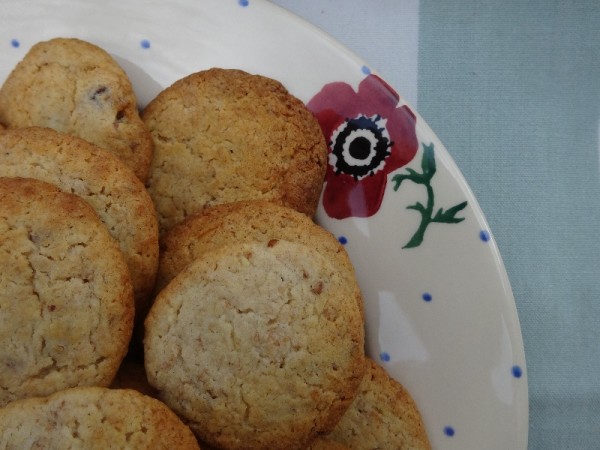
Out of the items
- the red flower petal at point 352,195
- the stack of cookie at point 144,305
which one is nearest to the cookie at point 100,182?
the stack of cookie at point 144,305

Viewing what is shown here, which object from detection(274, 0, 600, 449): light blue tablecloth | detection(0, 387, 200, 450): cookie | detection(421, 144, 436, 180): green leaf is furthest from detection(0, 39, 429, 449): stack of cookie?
detection(274, 0, 600, 449): light blue tablecloth

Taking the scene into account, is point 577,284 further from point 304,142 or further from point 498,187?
point 304,142

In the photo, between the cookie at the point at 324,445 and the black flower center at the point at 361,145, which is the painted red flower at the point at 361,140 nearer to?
the black flower center at the point at 361,145

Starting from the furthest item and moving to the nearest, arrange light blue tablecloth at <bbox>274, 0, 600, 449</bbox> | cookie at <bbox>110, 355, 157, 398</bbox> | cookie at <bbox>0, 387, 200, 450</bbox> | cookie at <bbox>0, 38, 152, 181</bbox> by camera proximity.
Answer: light blue tablecloth at <bbox>274, 0, 600, 449</bbox> < cookie at <bbox>0, 38, 152, 181</bbox> < cookie at <bbox>110, 355, 157, 398</bbox> < cookie at <bbox>0, 387, 200, 450</bbox>

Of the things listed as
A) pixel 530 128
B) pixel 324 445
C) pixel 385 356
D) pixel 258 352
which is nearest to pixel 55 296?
pixel 258 352

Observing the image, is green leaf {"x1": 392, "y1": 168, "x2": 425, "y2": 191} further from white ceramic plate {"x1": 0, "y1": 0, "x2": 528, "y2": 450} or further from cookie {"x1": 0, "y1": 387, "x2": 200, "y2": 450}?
cookie {"x1": 0, "y1": 387, "x2": 200, "y2": 450}

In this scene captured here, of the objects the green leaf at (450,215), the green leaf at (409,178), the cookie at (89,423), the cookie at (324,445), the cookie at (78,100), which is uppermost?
the cookie at (78,100)

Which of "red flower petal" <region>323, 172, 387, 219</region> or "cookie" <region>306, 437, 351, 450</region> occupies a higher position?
"red flower petal" <region>323, 172, 387, 219</region>
